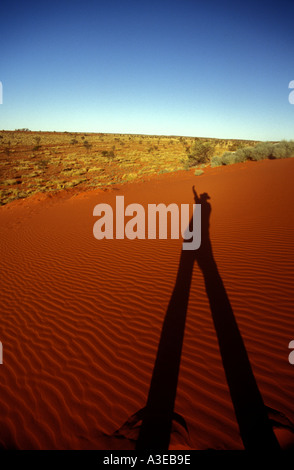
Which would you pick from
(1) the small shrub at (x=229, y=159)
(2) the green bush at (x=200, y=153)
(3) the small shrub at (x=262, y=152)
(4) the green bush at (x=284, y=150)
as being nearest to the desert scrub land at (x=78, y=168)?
(2) the green bush at (x=200, y=153)

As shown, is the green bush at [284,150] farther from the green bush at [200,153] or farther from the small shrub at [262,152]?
the green bush at [200,153]

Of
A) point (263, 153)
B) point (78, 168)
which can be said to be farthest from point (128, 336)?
point (78, 168)

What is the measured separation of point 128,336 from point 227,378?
1605 millimetres

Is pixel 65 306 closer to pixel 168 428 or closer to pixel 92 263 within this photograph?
pixel 92 263

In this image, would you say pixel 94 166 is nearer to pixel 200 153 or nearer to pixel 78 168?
pixel 78 168

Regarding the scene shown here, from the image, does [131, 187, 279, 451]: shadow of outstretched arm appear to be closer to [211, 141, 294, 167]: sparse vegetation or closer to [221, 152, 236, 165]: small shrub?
[221, 152, 236, 165]: small shrub

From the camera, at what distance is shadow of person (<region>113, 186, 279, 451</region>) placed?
7.23 ft

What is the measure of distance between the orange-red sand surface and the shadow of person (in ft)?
0.17

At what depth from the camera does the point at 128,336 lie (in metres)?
3.66

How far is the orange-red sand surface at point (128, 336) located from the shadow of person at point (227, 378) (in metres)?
0.05

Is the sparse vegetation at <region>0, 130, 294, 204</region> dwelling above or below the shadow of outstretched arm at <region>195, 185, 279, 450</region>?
above

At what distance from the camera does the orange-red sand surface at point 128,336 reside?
95.0 inches

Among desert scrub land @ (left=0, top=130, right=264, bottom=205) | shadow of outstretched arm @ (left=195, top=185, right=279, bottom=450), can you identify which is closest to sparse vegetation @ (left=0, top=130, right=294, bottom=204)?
desert scrub land @ (left=0, top=130, right=264, bottom=205)

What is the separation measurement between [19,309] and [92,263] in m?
2.23
